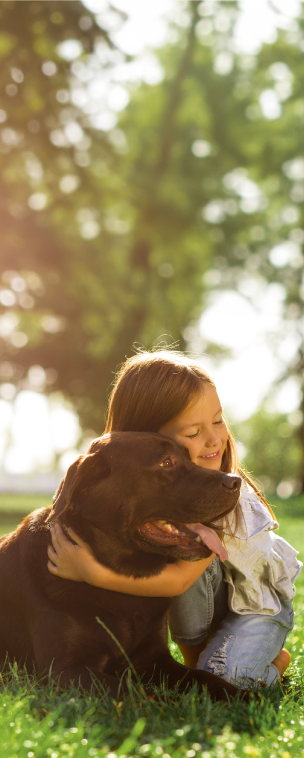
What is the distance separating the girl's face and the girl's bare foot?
966 mm

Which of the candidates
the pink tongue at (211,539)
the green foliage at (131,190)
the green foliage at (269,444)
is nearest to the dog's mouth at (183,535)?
the pink tongue at (211,539)

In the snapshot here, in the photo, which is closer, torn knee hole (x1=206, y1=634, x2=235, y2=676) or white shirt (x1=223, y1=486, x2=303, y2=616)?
torn knee hole (x1=206, y1=634, x2=235, y2=676)

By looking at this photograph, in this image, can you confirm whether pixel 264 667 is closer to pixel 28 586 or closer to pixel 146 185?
pixel 28 586

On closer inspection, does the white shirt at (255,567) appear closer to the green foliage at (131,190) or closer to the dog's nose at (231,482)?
the dog's nose at (231,482)

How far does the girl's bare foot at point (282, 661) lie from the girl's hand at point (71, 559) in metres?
1.04

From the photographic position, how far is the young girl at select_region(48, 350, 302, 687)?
3.07m

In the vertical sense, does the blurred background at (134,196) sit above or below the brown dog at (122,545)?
above

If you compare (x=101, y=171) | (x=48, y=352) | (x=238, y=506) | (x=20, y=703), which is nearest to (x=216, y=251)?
(x=48, y=352)

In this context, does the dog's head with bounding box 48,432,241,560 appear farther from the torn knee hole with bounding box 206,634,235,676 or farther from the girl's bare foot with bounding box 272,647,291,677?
the girl's bare foot with bounding box 272,647,291,677

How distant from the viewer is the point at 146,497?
293 centimetres

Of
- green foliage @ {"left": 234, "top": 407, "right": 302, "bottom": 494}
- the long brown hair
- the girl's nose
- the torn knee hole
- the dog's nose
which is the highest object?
green foliage @ {"left": 234, "top": 407, "right": 302, "bottom": 494}

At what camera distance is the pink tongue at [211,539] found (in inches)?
112

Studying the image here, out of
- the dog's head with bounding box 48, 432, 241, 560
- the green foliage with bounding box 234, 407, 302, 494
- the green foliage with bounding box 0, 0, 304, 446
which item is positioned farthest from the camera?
the green foliage with bounding box 234, 407, 302, 494

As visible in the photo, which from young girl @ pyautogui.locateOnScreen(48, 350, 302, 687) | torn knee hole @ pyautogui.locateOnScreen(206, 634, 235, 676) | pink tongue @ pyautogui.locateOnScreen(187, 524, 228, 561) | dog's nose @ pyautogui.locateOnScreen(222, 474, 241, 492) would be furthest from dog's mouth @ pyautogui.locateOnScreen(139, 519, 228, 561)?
torn knee hole @ pyautogui.locateOnScreen(206, 634, 235, 676)
